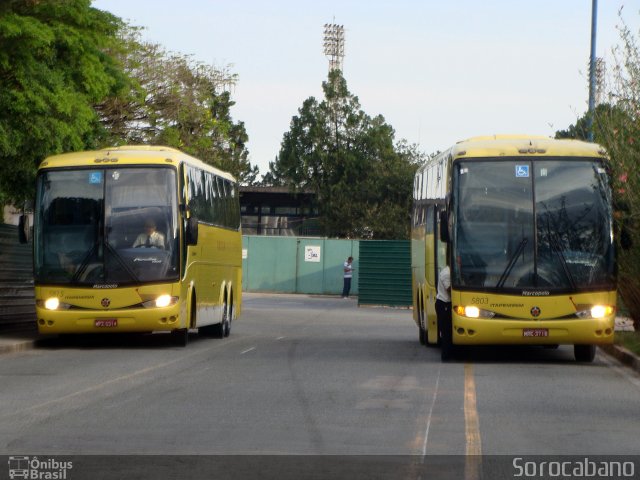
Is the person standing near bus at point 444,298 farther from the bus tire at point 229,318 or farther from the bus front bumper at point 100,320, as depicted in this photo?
the bus tire at point 229,318

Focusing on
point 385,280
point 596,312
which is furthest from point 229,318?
point 385,280

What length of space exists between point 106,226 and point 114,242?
318 mm

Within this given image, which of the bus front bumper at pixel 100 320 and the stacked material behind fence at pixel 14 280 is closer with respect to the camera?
the bus front bumper at pixel 100 320

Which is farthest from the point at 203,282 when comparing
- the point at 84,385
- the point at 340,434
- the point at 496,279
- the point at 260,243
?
the point at 260,243

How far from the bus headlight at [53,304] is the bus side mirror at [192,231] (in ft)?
7.76

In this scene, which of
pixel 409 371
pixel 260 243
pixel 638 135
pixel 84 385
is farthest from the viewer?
pixel 260 243

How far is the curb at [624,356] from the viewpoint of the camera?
1973 cm

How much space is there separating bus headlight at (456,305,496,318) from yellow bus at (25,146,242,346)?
5.70 meters

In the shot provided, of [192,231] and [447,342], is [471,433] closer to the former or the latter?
[447,342]

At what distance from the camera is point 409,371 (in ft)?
61.6

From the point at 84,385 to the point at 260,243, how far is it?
4500 cm

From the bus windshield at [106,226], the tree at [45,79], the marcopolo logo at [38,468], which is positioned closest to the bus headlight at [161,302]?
the bus windshield at [106,226]

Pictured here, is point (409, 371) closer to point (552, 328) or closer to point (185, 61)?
point (552, 328)

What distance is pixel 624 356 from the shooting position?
21.2 meters
